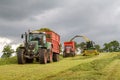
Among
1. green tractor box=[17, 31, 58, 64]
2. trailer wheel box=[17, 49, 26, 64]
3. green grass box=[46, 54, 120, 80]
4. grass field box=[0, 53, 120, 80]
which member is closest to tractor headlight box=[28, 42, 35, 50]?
green tractor box=[17, 31, 58, 64]

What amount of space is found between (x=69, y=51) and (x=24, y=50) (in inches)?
1031

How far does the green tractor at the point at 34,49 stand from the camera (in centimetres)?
2923

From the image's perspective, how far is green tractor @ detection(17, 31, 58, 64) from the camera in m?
29.2

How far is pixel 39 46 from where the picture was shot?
102 ft

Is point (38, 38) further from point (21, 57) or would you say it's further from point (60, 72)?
point (60, 72)

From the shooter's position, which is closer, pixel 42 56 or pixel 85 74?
pixel 85 74

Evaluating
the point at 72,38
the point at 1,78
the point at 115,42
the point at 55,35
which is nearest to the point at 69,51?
the point at 72,38

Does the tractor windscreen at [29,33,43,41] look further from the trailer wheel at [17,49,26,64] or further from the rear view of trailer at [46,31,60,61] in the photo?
the rear view of trailer at [46,31,60,61]

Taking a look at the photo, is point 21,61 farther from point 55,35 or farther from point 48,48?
point 55,35

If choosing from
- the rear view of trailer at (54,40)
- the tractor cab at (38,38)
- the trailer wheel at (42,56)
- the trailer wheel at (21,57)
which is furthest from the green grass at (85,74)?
the rear view of trailer at (54,40)

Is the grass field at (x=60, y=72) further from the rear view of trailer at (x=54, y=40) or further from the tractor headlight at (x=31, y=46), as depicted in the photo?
the rear view of trailer at (x=54, y=40)

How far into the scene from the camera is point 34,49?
30.7 meters

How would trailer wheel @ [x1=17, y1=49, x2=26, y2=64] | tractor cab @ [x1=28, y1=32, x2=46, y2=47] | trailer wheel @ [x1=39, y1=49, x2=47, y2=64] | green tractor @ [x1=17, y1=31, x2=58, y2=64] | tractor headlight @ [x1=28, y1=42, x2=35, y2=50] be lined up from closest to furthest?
trailer wheel @ [x1=39, y1=49, x2=47, y2=64] < green tractor @ [x1=17, y1=31, x2=58, y2=64] < trailer wheel @ [x1=17, y1=49, x2=26, y2=64] < tractor headlight @ [x1=28, y1=42, x2=35, y2=50] < tractor cab @ [x1=28, y1=32, x2=46, y2=47]

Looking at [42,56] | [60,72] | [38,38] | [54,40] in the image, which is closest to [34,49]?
[38,38]
